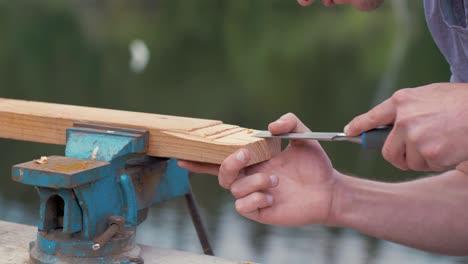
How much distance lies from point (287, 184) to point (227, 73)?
775 centimetres

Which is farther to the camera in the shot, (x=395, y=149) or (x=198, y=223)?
(x=198, y=223)

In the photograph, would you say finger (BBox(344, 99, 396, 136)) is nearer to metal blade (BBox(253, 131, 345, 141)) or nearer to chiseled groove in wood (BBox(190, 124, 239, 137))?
metal blade (BBox(253, 131, 345, 141))

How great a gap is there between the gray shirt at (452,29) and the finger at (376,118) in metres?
0.33

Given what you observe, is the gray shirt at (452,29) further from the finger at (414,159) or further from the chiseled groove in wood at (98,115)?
the chiseled groove in wood at (98,115)

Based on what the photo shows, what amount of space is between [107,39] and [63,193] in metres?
10.6

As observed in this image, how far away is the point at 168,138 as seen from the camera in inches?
57.7

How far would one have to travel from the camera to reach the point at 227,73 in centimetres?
916

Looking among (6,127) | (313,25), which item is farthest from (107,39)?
(6,127)

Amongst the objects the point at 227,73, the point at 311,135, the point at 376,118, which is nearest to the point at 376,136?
the point at 376,118

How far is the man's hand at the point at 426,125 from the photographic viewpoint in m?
1.19

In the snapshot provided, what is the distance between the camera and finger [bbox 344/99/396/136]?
4.09 ft

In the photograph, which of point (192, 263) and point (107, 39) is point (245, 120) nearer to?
point (192, 263)

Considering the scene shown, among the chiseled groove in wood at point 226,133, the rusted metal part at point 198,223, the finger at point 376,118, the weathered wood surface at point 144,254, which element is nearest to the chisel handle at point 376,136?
the finger at point 376,118

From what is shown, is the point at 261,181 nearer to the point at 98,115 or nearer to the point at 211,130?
the point at 211,130
